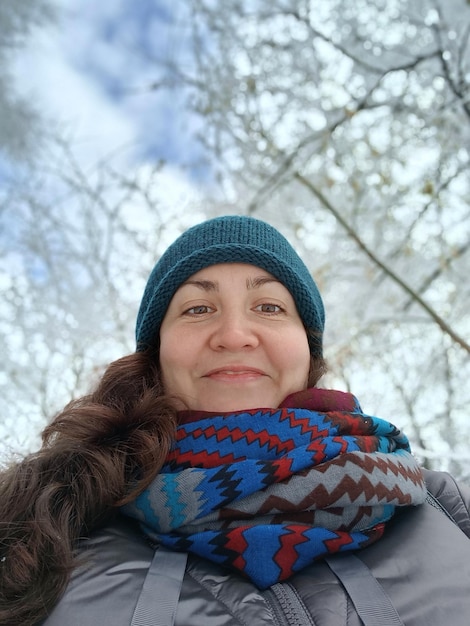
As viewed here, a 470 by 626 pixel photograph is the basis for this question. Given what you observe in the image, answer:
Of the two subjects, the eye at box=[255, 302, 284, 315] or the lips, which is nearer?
the lips

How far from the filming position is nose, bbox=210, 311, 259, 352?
1.24 meters

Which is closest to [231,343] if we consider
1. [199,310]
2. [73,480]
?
[199,310]

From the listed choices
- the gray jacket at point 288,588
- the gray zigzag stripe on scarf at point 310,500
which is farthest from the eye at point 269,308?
the gray jacket at point 288,588

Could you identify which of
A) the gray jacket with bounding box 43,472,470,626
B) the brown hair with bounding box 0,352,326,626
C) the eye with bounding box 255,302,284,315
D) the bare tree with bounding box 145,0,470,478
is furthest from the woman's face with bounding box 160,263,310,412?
the bare tree with bounding box 145,0,470,478

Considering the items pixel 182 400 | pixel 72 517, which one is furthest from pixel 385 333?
pixel 72 517

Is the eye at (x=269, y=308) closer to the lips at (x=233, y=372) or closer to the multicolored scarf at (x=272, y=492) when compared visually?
A: the lips at (x=233, y=372)

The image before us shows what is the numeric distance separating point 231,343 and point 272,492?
37cm

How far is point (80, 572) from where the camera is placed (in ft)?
3.10

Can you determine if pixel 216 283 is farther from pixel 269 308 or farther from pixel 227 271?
pixel 269 308

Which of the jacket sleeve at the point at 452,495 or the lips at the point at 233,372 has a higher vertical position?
the lips at the point at 233,372

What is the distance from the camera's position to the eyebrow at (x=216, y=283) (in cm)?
135

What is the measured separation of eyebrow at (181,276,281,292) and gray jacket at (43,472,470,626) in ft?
2.07

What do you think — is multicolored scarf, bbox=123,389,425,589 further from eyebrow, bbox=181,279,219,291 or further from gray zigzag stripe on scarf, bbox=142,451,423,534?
eyebrow, bbox=181,279,219,291

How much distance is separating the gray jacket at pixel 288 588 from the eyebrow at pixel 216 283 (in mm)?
630
